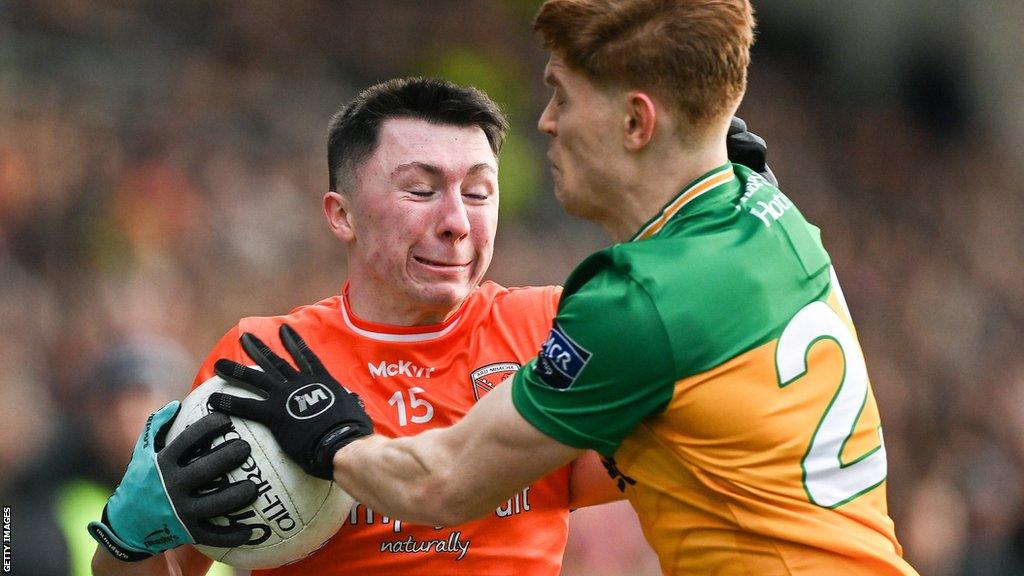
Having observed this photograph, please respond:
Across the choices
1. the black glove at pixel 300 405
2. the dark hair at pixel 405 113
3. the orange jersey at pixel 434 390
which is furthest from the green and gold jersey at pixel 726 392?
the dark hair at pixel 405 113

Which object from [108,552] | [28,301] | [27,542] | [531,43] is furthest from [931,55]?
[108,552]

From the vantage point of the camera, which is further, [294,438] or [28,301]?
[28,301]

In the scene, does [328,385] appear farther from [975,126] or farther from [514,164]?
[975,126]

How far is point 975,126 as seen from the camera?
1381cm

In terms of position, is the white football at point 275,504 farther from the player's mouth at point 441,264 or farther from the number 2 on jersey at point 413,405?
the player's mouth at point 441,264

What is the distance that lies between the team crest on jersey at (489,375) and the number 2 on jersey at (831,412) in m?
1.10

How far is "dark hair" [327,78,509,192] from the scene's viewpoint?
3.87m

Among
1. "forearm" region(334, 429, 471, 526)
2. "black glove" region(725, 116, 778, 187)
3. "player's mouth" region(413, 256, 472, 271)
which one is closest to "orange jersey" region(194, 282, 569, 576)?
"player's mouth" region(413, 256, 472, 271)

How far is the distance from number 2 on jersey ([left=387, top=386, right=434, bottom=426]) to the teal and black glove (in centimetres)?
53

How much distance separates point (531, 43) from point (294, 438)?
857cm

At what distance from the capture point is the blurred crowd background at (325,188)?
694 cm

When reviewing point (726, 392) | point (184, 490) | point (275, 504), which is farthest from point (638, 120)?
point (184, 490)

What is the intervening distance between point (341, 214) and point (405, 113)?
394 mm

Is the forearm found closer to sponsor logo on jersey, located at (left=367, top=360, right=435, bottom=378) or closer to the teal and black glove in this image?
the teal and black glove
